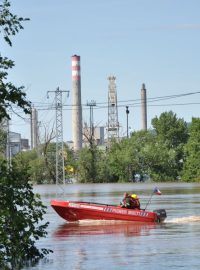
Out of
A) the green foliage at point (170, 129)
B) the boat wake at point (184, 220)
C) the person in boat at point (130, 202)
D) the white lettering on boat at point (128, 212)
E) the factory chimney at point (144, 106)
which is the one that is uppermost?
the factory chimney at point (144, 106)

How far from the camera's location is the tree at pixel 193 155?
12569 cm

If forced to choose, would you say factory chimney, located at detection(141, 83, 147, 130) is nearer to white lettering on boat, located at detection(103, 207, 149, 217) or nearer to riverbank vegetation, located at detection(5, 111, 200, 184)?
riverbank vegetation, located at detection(5, 111, 200, 184)

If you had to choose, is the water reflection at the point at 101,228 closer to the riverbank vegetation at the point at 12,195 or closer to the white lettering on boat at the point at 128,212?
the white lettering on boat at the point at 128,212

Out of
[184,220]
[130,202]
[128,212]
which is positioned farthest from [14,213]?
[184,220]

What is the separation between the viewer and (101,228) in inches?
1598

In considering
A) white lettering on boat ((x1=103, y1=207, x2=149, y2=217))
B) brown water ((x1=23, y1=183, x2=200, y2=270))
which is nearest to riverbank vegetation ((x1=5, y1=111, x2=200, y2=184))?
brown water ((x1=23, y1=183, x2=200, y2=270))

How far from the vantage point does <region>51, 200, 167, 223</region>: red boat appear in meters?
42.4

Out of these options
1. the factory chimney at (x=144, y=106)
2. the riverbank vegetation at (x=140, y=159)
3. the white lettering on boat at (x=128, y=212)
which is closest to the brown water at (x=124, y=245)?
the white lettering on boat at (x=128, y=212)

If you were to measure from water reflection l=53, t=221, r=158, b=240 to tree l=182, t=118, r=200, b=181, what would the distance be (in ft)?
274

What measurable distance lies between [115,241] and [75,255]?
17.5ft

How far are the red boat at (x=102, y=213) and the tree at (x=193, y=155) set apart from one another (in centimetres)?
8208

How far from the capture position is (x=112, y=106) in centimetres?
19312

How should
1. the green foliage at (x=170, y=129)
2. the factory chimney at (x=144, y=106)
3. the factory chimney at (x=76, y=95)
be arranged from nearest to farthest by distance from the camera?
the green foliage at (x=170, y=129), the factory chimney at (x=76, y=95), the factory chimney at (x=144, y=106)

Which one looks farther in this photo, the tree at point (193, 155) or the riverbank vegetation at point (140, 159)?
the riverbank vegetation at point (140, 159)
